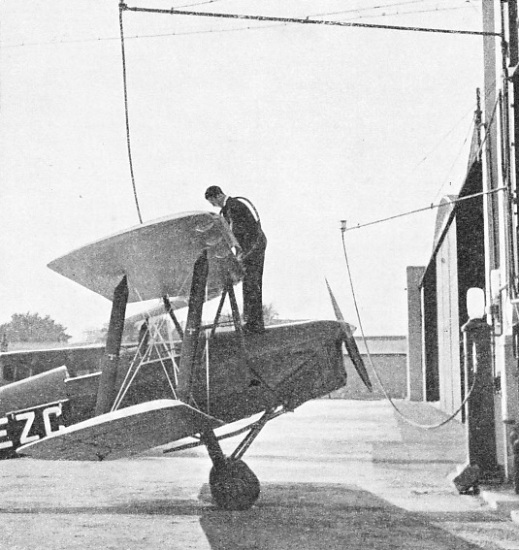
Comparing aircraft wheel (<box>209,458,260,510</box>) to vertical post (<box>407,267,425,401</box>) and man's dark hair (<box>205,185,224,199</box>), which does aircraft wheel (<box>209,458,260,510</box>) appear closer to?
man's dark hair (<box>205,185,224,199</box>)

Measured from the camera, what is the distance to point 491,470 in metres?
7.07

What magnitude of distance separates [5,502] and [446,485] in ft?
13.5

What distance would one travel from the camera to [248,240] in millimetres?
6570

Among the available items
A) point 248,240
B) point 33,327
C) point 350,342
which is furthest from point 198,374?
point 33,327

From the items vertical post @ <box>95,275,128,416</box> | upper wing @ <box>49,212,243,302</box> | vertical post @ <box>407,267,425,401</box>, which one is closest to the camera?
upper wing @ <box>49,212,243,302</box>

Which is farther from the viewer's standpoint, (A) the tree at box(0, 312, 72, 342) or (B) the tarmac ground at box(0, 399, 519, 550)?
(A) the tree at box(0, 312, 72, 342)

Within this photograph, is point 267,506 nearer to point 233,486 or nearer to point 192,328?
point 233,486

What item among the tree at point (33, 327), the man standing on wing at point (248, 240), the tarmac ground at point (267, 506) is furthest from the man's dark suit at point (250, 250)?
the tree at point (33, 327)

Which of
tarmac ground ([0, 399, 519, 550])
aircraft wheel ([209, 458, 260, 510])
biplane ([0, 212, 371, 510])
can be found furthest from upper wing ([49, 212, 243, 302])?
tarmac ground ([0, 399, 519, 550])

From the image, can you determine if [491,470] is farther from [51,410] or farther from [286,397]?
[51,410]

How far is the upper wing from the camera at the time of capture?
18.4ft

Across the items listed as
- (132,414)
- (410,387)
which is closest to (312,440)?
(132,414)

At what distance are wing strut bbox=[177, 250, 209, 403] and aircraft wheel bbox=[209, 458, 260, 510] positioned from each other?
0.98 metres

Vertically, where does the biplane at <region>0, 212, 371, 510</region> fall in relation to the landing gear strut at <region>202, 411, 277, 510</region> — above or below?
above
